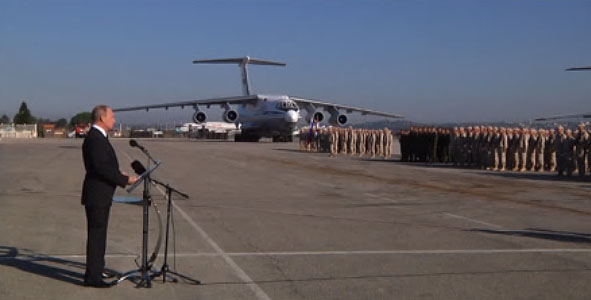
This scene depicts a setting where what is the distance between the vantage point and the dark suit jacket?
6.64 meters

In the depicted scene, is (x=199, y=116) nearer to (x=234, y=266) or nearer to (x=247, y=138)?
(x=247, y=138)

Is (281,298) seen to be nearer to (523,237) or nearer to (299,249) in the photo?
(299,249)

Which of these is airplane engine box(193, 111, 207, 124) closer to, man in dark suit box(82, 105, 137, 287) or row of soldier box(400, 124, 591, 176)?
row of soldier box(400, 124, 591, 176)

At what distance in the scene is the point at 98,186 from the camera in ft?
22.0

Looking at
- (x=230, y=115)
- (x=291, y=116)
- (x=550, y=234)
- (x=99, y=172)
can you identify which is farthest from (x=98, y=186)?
(x=230, y=115)

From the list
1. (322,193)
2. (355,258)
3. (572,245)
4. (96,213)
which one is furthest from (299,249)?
(322,193)

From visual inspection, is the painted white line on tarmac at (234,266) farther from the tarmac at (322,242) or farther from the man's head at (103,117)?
the man's head at (103,117)

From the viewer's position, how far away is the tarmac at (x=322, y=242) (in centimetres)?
693

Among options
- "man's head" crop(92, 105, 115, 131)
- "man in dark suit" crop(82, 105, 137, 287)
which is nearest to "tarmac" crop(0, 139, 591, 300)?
A: "man in dark suit" crop(82, 105, 137, 287)

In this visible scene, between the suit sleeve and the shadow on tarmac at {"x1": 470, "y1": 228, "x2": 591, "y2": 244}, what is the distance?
6.22 m

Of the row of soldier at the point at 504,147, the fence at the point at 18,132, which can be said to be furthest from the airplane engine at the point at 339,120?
the fence at the point at 18,132

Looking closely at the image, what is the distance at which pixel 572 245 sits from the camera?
9.66m

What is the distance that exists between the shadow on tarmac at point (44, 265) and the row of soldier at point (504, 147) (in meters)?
18.4

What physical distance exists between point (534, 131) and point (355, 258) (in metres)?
19.6
